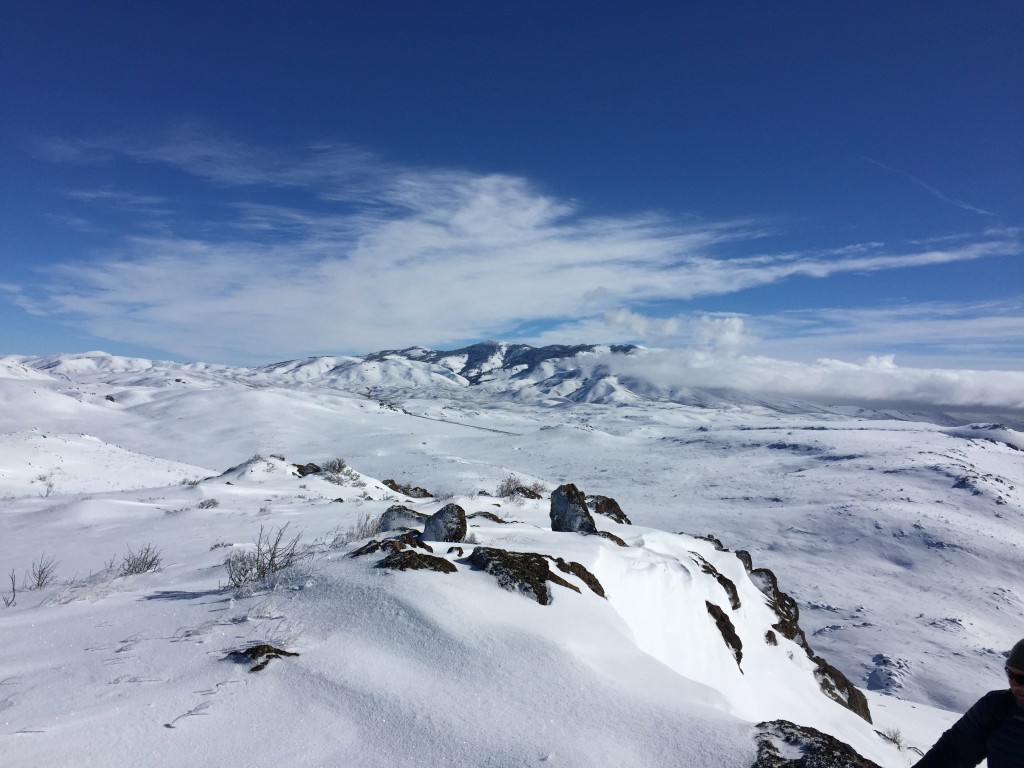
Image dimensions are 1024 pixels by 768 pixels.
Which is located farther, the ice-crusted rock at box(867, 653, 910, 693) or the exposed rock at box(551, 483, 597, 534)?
the ice-crusted rock at box(867, 653, 910, 693)

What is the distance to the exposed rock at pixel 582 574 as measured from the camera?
21.1ft

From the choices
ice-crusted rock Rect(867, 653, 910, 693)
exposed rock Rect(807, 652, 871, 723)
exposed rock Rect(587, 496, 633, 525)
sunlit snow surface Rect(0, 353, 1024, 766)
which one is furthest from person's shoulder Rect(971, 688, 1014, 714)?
ice-crusted rock Rect(867, 653, 910, 693)

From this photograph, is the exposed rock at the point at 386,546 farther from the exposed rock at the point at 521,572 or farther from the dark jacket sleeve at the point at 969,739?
the dark jacket sleeve at the point at 969,739

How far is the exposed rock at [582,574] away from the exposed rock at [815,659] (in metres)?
5.57

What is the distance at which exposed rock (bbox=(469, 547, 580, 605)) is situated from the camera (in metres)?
5.31

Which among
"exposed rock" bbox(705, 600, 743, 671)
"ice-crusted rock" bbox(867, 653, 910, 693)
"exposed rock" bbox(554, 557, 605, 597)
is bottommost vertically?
"ice-crusted rock" bbox(867, 653, 910, 693)

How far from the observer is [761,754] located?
2.95 metres

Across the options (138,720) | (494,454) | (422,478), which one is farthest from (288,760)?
(494,454)

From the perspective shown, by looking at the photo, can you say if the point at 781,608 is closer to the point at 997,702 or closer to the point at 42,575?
the point at 997,702

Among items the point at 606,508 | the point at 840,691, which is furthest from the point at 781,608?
the point at 606,508

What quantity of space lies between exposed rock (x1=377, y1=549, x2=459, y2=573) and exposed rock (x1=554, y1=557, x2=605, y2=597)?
1518 millimetres

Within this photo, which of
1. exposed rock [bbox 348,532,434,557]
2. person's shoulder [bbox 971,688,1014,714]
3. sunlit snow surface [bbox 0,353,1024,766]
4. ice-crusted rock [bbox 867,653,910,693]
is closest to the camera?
person's shoulder [bbox 971,688,1014,714]

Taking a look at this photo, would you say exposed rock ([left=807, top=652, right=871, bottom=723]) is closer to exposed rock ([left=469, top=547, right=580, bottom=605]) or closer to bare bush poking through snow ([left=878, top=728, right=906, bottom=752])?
bare bush poking through snow ([left=878, top=728, right=906, bottom=752])

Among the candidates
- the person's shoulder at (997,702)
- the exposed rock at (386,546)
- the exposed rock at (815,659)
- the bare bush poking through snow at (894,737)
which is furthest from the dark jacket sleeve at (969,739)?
the exposed rock at (815,659)
